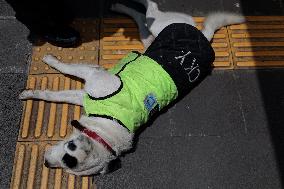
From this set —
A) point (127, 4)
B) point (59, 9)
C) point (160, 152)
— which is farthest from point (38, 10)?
point (160, 152)

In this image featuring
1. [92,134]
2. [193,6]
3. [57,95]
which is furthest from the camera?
[193,6]

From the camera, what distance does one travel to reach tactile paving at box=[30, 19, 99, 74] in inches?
203

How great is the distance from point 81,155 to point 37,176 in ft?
3.54

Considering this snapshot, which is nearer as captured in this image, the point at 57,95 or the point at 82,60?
the point at 57,95

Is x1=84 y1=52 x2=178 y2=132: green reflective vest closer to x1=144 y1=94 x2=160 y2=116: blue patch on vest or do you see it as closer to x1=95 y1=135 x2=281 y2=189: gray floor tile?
x1=144 y1=94 x2=160 y2=116: blue patch on vest

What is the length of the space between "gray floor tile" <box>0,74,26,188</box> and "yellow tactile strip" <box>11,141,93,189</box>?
9 cm

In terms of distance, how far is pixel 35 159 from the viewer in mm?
4582

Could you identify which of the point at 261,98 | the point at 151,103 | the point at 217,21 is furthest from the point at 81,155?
the point at 217,21

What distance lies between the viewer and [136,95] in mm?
4223

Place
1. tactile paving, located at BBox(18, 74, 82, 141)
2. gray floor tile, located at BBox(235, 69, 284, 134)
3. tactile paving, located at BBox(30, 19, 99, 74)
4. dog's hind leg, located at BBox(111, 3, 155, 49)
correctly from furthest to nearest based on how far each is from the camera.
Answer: dog's hind leg, located at BBox(111, 3, 155, 49)
tactile paving, located at BBox(30, 19, 99, 74)
gray floor tile, located at BBox(235, 69, 284, 134)
tactile paving, located at BBox(18, 74, 82, 141)

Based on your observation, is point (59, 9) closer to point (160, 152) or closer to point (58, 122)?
point (58, 122)

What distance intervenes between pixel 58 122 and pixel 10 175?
775 mm

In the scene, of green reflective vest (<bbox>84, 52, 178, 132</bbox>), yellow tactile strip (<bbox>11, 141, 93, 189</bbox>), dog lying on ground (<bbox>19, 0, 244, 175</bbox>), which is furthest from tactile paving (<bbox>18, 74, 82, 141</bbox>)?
green reflective vest (<bbox>84, 52, 178, 132</bbox>)

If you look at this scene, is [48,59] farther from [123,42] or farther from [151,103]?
[151,103]
